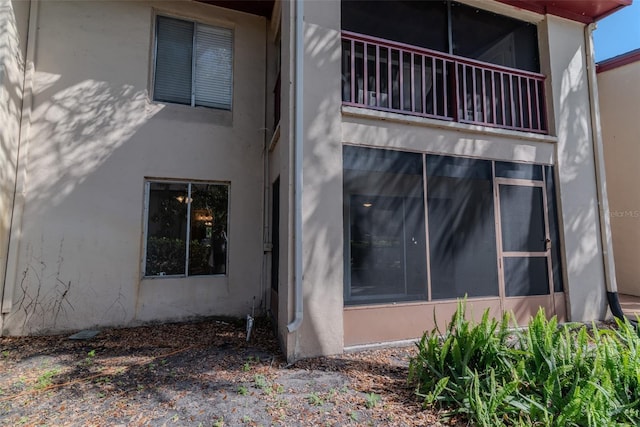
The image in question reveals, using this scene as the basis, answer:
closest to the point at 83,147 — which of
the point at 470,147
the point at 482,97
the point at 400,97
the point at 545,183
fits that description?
the point at 400,97

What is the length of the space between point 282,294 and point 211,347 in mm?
1201

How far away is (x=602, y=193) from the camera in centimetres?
561

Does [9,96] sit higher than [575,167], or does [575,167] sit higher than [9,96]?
[9,96]

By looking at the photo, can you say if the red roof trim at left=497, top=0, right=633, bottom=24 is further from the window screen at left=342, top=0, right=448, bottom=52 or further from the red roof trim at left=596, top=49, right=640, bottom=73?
the red roof trim at left=596, top=49, right=640, bottom=73

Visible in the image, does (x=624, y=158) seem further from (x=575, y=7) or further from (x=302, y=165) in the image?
(x=302, y=165)

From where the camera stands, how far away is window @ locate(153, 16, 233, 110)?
220 inches

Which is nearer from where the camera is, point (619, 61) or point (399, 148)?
point (399, 148)

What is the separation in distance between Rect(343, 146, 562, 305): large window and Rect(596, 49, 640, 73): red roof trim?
443cm

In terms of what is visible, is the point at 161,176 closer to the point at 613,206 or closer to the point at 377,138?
the point at 377,138

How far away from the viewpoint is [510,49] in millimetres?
6125

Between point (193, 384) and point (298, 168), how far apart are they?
2562 mm

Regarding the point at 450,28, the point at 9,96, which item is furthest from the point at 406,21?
the point at 9,96

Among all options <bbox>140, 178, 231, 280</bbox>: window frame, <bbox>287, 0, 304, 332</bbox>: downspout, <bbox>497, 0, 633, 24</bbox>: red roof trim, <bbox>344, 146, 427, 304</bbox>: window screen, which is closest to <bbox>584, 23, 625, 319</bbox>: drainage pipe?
<bbox>497, 0, 633, 24</bbox>: red roof trim

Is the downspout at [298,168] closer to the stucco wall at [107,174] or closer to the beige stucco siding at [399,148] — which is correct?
the beige stucco siding at [399,148]
